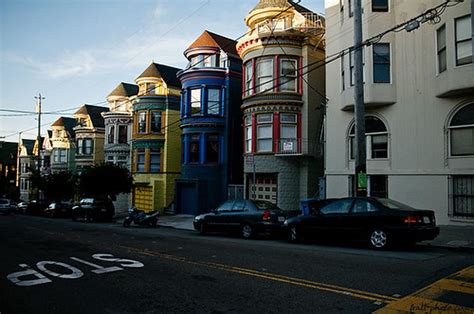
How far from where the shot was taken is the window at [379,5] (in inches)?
699

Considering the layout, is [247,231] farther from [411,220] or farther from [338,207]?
[411,220]

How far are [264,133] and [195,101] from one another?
7.48 m

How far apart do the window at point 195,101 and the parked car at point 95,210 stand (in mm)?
8920

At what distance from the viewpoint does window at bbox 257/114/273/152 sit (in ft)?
74.7

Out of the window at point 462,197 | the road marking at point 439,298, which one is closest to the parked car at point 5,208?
the window at point 462,197

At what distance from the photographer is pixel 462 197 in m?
15.3

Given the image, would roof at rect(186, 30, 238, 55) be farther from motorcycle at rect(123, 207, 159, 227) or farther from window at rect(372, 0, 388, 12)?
motorcycle at rect(123, 207, 159, 227)

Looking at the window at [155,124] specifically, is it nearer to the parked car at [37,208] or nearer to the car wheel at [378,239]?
the parked car at [37,208]

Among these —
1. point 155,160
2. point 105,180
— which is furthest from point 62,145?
point 105,180

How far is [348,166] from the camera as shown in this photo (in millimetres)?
18922

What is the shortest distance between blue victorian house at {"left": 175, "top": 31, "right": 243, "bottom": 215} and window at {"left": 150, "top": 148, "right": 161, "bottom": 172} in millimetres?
4653

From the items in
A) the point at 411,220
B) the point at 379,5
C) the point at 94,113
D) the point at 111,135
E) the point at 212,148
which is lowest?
the point at 411,220

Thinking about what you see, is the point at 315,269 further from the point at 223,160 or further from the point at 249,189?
the point at 223,160

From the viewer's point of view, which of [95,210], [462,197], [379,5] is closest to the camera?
[462,197]
